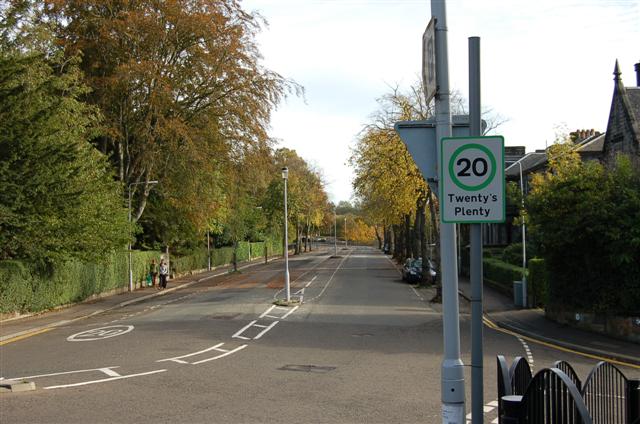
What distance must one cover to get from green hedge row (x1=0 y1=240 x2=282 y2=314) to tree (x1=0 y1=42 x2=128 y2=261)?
2.98ft

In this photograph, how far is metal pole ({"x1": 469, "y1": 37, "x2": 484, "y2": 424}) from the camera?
528 cm

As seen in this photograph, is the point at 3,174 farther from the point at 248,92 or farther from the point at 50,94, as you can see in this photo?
the point at 248,92

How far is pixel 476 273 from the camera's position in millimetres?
5297

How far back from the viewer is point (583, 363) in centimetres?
1421

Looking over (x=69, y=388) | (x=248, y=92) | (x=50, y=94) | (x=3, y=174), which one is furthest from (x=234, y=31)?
(x=69, y=388)

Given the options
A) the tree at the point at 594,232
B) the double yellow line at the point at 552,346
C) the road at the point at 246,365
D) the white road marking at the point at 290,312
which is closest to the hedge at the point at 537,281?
the road at the point at 246,365

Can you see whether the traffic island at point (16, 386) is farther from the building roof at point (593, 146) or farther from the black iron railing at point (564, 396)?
the building roof at point (593, 146)

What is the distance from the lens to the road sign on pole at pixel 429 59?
18.6 ft

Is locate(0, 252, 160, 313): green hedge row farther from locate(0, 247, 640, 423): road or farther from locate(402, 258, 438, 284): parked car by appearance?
locate(402, 258, 438, 284): parked car

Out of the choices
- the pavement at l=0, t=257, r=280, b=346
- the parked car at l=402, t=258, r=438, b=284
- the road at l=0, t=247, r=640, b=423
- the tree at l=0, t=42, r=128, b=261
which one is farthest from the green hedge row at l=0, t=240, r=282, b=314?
the parked car at l=402, t=258, r=438, b=284

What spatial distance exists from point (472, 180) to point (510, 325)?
56.2 ft

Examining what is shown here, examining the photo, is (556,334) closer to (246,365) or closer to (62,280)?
(246,365)

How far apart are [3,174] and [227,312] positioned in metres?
9.18

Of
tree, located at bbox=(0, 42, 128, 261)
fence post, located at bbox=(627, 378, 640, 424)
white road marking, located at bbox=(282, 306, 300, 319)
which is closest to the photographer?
fence post, located at bbox=(627, 378, 640, 424)
